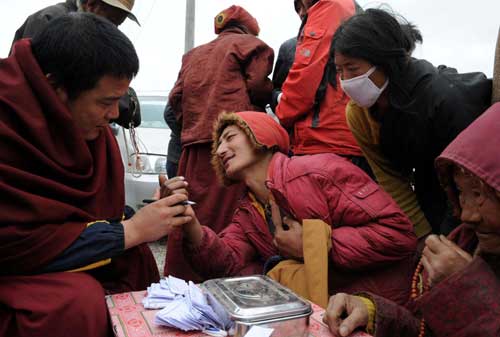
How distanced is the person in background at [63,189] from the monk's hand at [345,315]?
61 cm

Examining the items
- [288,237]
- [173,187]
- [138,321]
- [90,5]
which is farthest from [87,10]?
[138,321]

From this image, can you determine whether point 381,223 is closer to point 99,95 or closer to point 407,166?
point 407,166

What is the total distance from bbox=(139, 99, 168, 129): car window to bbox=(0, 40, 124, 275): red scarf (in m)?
3.84

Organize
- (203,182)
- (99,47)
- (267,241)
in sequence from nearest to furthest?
(99,47)
(267,241)
(203,182)

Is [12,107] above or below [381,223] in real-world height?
above

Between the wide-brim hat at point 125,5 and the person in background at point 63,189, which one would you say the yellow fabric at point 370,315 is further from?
the wide-brim hat at point 125,5

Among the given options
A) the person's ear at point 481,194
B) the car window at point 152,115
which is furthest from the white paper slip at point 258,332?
the car window at point 152,115

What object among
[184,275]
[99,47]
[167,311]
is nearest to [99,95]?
[99,47]

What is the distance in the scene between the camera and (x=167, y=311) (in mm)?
1306

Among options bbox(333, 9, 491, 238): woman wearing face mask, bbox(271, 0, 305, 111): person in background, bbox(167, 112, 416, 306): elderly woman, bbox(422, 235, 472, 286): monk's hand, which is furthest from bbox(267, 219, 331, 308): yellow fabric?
bbox(271, 0, 305, 111): person in background

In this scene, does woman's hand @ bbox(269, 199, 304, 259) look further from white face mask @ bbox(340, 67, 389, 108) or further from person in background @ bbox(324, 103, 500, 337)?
white face mask @ bbox(340, 67, 389, 108)

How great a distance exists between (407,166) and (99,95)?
4.90 feet

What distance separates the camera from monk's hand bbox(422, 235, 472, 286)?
1.35 meters

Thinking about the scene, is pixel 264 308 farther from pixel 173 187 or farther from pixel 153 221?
pixel 173 187
